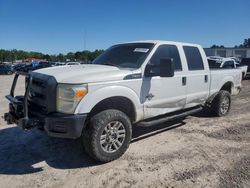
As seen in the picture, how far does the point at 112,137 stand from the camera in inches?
167

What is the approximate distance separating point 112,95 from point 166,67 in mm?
1111

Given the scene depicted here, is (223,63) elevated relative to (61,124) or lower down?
elevated

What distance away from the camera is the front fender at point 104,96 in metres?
3.81

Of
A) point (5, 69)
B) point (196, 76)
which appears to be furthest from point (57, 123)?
point (5, 69)

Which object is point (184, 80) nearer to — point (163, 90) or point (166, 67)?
point (163, 90)

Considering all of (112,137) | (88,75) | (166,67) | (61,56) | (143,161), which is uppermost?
(61,56)

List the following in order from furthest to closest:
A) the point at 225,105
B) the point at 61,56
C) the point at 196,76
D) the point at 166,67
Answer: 1. the point at 61,56
2. the point at 225,105
3. the point at 196,76
4. the point at 166,67

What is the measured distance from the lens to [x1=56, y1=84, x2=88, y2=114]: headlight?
3.74 m

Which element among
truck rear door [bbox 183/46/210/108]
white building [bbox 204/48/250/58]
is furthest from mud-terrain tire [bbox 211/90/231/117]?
white building [bbox 204/48/250/58]

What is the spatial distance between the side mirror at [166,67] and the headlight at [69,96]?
4.91 ft

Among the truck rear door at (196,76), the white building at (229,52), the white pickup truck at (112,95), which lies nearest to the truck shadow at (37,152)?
the white pickup truck at (112,95)

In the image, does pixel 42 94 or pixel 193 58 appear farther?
pixel 193 58

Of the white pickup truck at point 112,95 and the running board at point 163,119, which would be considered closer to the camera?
the white pickup truck at point 112,95

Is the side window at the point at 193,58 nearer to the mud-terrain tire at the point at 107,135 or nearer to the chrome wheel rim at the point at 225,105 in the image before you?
the chrome wheel rim at the point at 225,105
